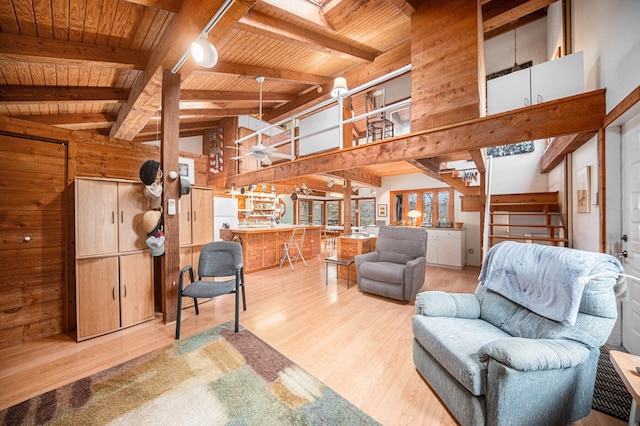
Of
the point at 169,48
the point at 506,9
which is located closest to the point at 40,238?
the point at 169,48

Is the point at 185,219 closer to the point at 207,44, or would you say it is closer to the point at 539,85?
the point at 207,44

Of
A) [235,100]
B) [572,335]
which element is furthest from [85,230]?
[572,335]

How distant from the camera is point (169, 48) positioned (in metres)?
2.38

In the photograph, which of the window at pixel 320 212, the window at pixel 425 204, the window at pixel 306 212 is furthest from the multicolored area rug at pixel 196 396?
the window at pixel 306 212

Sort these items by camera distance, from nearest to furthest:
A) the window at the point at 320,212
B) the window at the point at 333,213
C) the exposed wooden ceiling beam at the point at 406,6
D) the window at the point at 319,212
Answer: the exposed wooden ceiling beam at the point at 406,6 → the window at the point at 320,212 → the window at the point at 333,213 → the window at the point at 319,212

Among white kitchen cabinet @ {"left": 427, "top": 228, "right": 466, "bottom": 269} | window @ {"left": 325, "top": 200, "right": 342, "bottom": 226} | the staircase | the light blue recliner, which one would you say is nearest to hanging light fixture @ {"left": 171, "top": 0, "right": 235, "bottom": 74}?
the light blue recliner

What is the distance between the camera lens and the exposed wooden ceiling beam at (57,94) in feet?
9.59

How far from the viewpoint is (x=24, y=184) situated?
2551 millimetres

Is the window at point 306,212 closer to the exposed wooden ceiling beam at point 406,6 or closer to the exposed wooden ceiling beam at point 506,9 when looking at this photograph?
the exposed wooden ceiling beam at point 406,6

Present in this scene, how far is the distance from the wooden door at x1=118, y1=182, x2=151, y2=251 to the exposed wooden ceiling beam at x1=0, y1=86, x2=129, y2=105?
1667 mm

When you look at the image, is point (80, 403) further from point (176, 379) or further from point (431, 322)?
point (431, 322)

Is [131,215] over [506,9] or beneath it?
beneath

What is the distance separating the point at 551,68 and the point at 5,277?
248 inches

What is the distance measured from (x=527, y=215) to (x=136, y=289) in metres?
6.65
